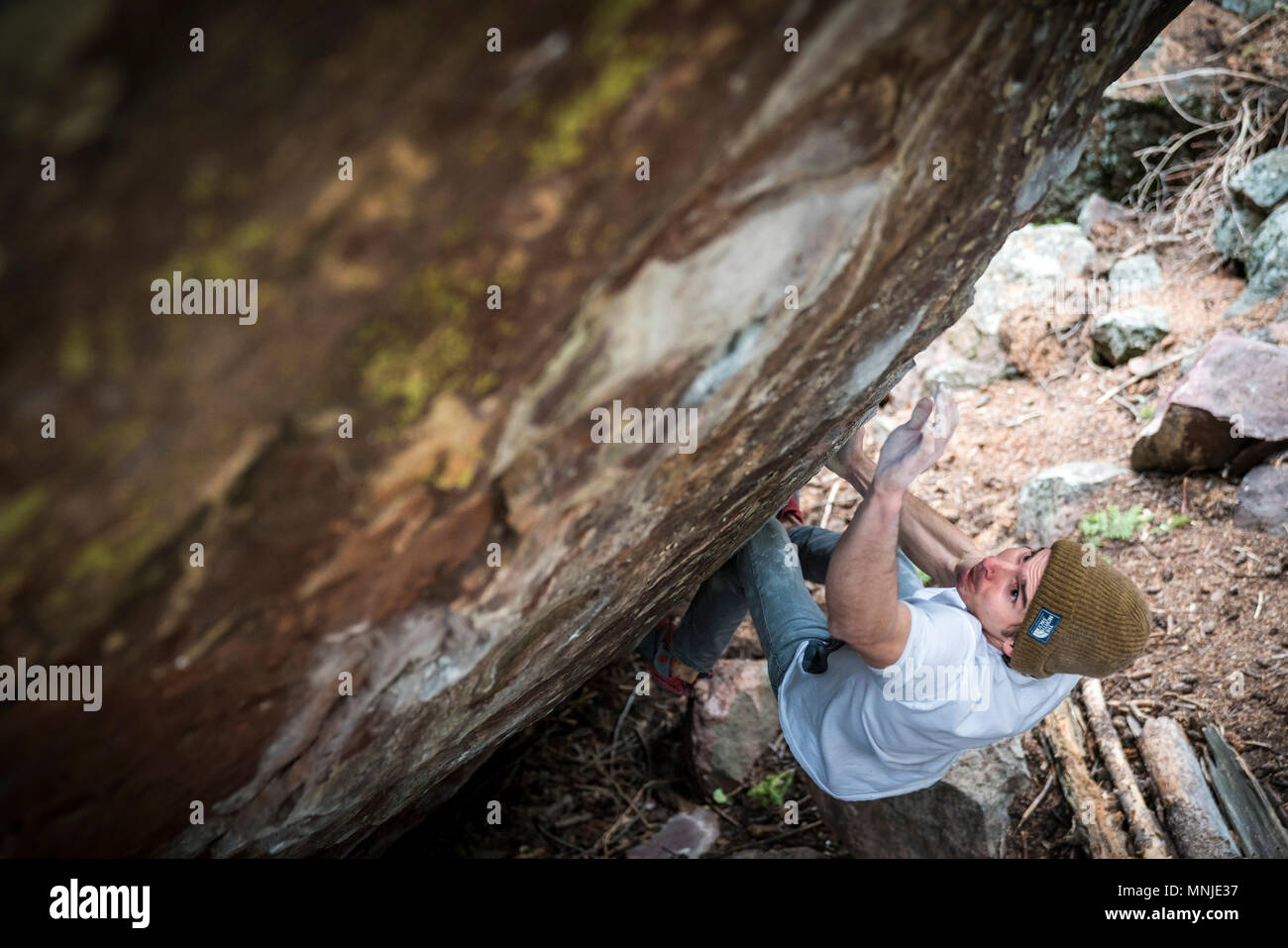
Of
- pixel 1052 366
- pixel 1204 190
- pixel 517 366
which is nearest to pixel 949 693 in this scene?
pixel 517 366

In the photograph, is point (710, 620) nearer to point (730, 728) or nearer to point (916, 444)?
point (730, 728)

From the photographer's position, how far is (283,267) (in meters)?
1.15

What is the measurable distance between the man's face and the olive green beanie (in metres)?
0.08

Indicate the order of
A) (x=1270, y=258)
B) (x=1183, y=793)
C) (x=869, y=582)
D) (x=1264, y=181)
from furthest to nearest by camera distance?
1. (x=1264, y=181)
2. (x=1270, y=258)
3. (x=1183, y=793)
4. (x=869, y=582)

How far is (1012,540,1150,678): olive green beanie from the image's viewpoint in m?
2.60

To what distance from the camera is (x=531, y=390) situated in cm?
153

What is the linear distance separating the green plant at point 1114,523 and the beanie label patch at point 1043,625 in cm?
233

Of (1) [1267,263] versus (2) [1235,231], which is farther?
(2) [1235,231]

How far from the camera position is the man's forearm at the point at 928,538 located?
339 centimetres

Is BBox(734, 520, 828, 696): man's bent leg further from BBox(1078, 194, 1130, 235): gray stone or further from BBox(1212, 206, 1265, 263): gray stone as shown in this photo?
BBox(1078, 194, 1130, 235): gray stone

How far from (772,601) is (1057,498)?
241 centimetres

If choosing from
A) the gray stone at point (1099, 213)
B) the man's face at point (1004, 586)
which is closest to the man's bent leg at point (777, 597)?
the man's face at point (1004, 586)

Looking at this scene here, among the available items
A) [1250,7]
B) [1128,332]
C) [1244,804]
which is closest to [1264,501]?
[1244,804]

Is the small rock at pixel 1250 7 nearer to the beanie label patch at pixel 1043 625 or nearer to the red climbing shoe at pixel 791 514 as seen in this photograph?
the red climbing shoe at pixel 791 514
